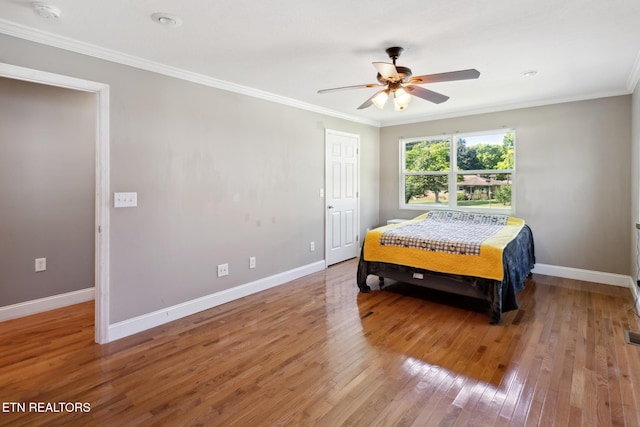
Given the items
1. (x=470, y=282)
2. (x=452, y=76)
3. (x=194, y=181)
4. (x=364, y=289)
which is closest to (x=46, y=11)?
(x=194, y=181)

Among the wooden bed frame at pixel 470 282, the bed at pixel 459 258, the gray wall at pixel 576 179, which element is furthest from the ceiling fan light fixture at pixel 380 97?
the gray wall at pixel 576 179

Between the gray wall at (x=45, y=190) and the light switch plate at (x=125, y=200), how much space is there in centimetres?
126

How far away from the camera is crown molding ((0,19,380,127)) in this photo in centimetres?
234

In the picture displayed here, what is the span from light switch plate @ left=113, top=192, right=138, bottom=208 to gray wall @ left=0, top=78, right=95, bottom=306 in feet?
4.15

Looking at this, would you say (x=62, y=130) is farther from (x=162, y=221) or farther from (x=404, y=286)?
(x=404, y=286)

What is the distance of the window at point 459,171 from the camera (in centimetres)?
496

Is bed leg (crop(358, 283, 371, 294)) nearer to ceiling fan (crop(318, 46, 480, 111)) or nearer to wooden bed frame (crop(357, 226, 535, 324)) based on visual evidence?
wooden bed frame (crop(357, 226, 535, 324))

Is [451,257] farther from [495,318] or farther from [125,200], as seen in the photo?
[125,200]

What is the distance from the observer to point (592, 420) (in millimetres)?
1822

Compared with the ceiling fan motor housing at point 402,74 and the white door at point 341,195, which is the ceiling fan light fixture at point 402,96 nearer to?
the ceiling fan motor housing at point 402,74

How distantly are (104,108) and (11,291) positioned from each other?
2.08 metres

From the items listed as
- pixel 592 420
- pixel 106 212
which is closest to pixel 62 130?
pixel 106 212

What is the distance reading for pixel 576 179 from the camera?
4.36m

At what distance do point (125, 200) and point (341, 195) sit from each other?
3.17 meters
